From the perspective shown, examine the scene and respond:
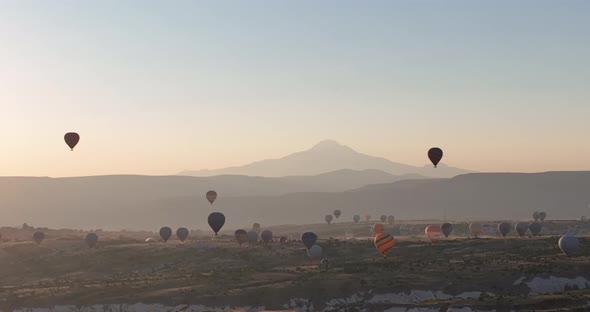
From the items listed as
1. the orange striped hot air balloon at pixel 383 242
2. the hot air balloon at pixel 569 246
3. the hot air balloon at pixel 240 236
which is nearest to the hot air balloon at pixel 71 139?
the hot air balloon at pixel 240 236

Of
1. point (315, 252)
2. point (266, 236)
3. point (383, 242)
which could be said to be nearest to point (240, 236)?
point (266, 236)

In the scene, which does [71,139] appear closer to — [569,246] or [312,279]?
[312,279]

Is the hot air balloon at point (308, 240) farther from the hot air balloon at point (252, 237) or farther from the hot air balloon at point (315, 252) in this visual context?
the hot air balloon at point (252, 237)

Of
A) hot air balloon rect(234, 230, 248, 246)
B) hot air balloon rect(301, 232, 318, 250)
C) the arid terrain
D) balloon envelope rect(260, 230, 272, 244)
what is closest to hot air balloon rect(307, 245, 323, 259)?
the arid terrain

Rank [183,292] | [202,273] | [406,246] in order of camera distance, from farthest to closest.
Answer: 1. [406,246]
2. [202,273]
3. [183,292]

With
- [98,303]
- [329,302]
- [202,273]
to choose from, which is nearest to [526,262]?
[329,302]

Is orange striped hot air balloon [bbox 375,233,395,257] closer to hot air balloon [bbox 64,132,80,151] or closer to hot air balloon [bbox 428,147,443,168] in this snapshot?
hot air balloon [bbox 428,147,443,168]

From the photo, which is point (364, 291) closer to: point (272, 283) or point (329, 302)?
point (329, 302)

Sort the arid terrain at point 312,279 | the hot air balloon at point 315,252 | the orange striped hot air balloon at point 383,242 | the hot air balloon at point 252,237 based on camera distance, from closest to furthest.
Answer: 1. the arid terrain at point 312,279
2. the orange striped hot air balloon at point 383,242
3. the hot air balloon at point 315,252
4. the hot air balloon at point 252,237
